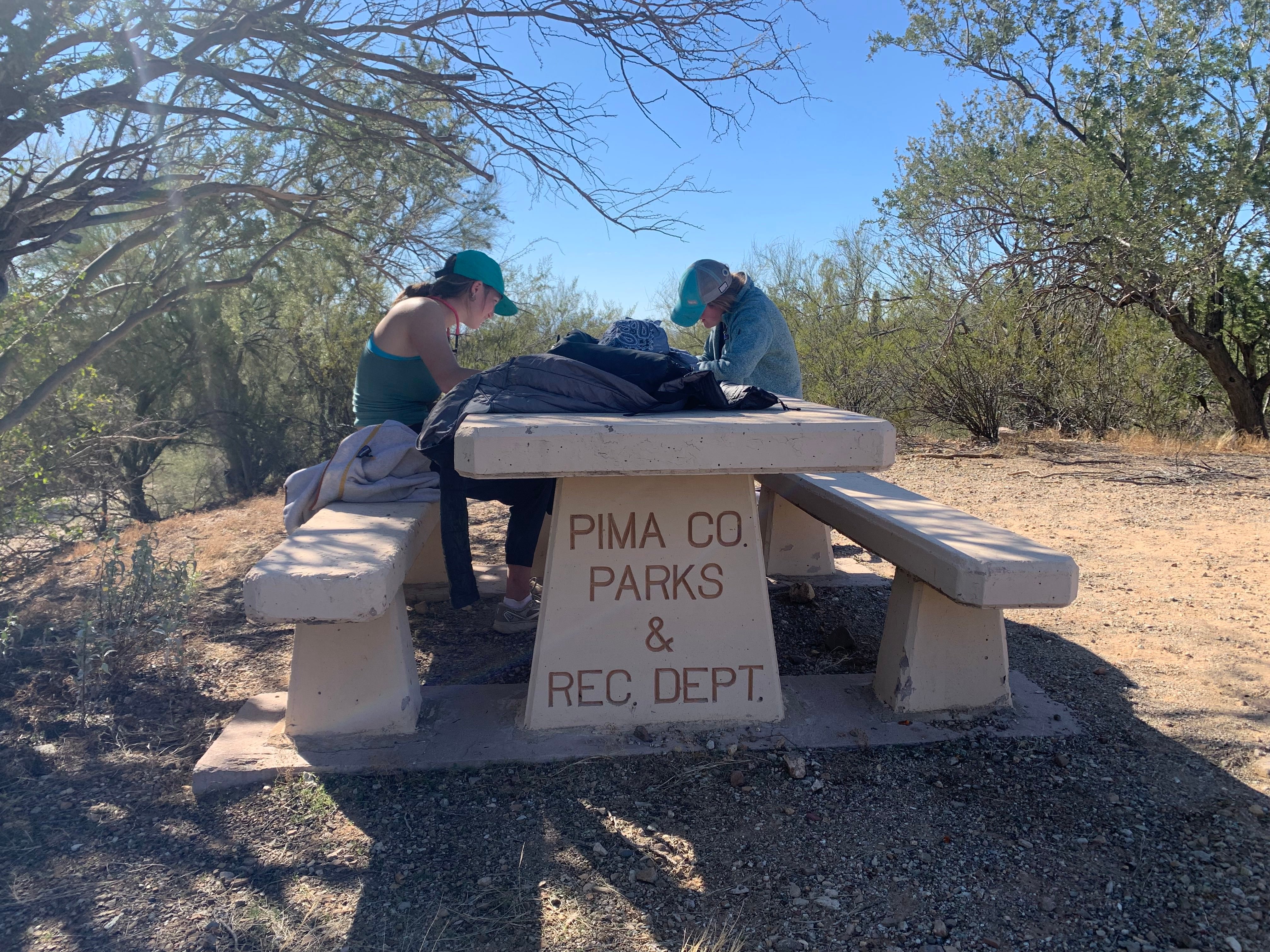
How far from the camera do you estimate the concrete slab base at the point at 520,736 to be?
2.08 meters

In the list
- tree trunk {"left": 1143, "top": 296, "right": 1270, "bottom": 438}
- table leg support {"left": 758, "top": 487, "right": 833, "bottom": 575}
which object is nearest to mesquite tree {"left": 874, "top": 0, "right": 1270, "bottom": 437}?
tree trunk {"left": 1143, "top": 296, "right": 1270, "bottom": 438}

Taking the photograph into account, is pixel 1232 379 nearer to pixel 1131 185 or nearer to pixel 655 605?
pixel 1131 185

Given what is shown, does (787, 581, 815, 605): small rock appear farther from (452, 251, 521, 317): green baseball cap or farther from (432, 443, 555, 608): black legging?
(452, 251, 521, 317): green baseball cap

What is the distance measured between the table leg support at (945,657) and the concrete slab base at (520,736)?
0.15ft

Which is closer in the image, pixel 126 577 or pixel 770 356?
pixel 126 577

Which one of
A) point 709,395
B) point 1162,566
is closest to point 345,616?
point 709,395

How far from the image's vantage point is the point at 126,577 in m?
3.32

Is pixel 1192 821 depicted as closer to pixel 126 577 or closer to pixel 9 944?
pixel 9 944

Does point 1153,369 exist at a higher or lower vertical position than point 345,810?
higher

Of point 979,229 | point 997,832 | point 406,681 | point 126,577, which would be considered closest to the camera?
point 997,832

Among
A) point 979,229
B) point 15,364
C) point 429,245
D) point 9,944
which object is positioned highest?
point 979,229

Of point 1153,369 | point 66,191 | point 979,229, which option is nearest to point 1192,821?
point 66,191

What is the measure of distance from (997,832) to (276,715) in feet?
6.41

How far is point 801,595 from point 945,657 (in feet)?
3.89
